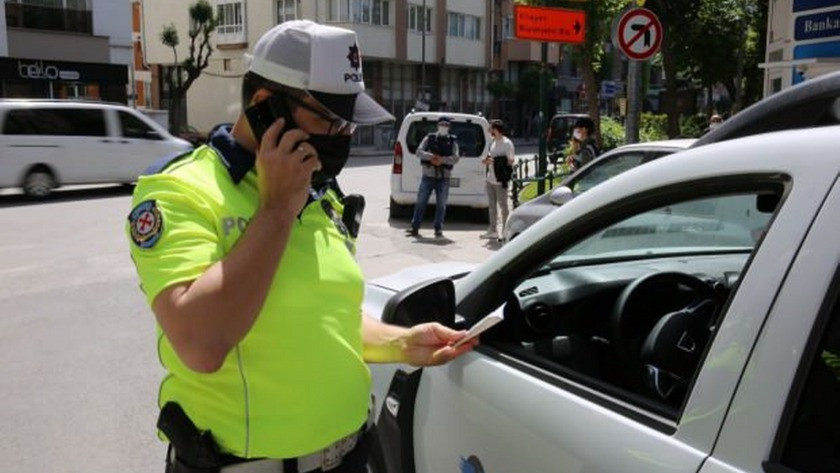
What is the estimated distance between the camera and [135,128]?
54.6ft

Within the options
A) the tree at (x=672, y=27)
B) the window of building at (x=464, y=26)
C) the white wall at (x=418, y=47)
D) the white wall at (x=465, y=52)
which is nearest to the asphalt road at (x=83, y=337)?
the tree at (x=672, y=27)

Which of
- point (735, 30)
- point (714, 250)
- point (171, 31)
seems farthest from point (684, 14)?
point (171, 31)

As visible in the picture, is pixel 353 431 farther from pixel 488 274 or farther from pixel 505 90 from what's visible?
pixel 505 90

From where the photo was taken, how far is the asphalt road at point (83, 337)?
13.7 feet

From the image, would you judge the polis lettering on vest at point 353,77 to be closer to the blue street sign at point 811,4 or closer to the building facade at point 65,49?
the blue street sign at point 811,4

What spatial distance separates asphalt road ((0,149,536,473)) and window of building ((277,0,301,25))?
33.2 metres

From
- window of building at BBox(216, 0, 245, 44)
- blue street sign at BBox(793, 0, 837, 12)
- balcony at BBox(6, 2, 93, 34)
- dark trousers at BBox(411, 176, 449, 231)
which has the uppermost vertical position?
window of building at BBox(216, 0, 245, 44)

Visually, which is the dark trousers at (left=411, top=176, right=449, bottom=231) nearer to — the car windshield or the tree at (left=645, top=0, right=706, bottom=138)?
the car windshield

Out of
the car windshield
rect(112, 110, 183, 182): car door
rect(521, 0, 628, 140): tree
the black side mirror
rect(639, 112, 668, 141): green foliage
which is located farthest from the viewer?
rect(639, 112, 668, 141): green foliage

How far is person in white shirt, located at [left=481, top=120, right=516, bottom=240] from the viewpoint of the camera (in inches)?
446

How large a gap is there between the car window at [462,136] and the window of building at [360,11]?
103ft

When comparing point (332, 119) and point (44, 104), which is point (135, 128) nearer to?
point (44, 104)

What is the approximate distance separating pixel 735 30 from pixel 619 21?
904 inches

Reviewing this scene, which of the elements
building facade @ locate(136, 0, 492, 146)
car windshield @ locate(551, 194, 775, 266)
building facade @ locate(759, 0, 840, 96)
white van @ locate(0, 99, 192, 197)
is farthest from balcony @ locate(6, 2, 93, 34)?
car windshield @ locate(551, 194, 775, 266)
